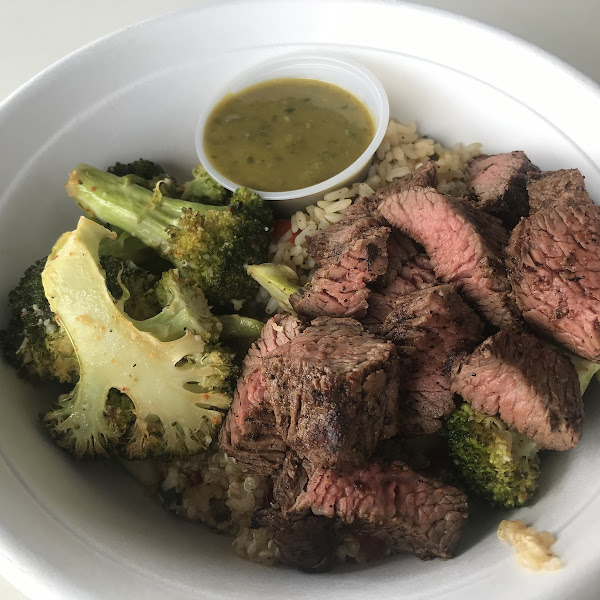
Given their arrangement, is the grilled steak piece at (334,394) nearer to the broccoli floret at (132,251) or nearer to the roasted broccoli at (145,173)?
the broccoli floret at (132,251)

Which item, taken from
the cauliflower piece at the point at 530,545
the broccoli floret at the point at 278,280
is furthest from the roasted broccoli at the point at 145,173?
the cauliflower piece at the point at 530,545

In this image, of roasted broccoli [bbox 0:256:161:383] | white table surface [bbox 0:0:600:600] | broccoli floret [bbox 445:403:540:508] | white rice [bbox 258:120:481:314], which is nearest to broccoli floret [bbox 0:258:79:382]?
roasted broccoli [bbox 0:256:161:383]

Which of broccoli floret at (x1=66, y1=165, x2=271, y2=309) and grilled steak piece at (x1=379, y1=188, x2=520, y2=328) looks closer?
grilled steak piece at (x1=379, y1=188, x2=520, y2=328)

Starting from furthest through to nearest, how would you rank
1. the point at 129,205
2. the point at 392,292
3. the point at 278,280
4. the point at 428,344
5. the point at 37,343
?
the point at 129,205 < the point at 278,280 < the point at 37,343 < the point at 392,292 < the point at 428,344

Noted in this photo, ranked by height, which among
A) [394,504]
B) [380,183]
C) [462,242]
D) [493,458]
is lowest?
[394,504]

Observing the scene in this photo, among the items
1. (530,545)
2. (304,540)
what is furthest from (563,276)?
(304,540)

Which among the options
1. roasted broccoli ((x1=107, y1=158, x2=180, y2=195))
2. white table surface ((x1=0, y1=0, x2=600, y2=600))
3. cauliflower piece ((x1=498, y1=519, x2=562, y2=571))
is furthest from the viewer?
white table surface ((x1=0, y1=0, x2=600, y2=600))

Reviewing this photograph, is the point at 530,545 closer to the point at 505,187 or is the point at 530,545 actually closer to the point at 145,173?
the point at 505,187

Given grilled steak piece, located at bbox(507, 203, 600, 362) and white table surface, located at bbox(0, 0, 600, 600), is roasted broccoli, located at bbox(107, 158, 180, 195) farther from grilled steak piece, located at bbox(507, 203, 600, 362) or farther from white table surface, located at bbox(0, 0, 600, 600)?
grilled steak piece, located at bbox(507, 203, 600, 362)
